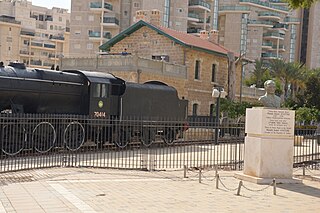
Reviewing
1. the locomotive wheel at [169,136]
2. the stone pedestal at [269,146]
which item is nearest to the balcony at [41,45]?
the locomotive wheel at [169,136]

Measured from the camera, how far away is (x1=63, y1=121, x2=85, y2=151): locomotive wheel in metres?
18.2

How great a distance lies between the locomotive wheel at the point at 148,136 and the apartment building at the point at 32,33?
63.0 metres

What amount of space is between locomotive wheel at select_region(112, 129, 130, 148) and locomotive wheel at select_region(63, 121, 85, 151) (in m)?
1.39

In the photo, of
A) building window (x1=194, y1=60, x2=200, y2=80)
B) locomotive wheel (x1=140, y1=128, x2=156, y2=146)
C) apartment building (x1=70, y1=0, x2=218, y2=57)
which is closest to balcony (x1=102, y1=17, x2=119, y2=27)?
apartment building (x1=70, y1=0, x2=218, y2=57)

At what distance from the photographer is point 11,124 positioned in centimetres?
1530

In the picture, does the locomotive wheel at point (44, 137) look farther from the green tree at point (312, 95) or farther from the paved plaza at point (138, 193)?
the green tree at point (312, 95)

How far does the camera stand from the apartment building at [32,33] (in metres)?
82.9

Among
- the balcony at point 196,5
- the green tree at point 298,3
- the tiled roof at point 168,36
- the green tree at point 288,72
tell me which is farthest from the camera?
the balcony at point 196,5

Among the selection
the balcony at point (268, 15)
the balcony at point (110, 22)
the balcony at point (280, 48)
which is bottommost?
Result: the balcony at point (280, 48)

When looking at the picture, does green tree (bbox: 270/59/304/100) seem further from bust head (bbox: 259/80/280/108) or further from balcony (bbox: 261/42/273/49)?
bust head (bbox: 259/80/280/108)

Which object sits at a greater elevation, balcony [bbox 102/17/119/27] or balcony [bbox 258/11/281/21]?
balcony [bbox 258/11/281/21]

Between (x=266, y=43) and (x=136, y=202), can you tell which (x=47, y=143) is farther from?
(x=266, y=43)

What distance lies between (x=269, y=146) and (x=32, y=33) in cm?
8117

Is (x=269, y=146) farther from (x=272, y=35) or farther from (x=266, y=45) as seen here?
(x=272, y=35)
